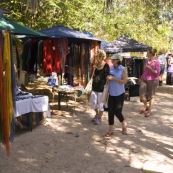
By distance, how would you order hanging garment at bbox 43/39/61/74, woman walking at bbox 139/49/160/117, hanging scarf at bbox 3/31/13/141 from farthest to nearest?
hanging garment at bbox 43/39/61/74 → woman walking at bbox 139/49/160/117 → hanging scarf at bbox 3/31/13/141

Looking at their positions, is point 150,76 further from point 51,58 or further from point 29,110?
point 29,110

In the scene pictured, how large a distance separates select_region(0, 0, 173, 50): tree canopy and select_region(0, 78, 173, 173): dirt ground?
263 cm

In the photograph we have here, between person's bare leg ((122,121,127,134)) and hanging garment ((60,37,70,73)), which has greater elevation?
hanging garment ((60,37,70,73))

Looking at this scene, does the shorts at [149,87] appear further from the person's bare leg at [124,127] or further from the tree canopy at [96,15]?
the tree canopy at [96,15]

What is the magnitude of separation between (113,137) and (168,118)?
2.28 metres

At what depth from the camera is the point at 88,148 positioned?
15.7 ft

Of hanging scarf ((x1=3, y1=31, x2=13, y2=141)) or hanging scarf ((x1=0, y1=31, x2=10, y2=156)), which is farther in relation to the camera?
hanging scarf ((x1=3, y1=31, x2=13, y2=141))

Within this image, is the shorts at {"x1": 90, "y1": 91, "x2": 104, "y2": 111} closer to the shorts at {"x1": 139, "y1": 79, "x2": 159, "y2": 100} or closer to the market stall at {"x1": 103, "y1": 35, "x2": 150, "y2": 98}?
the shorts at {"x1": 139, "y1": 79, "x2": 159, "y2": 100}

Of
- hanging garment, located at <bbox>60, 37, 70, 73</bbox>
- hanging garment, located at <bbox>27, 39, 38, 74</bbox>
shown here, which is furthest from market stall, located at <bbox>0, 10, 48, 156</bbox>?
hanging garment, located at <bbox>27, 39, 38, 74</bbox>

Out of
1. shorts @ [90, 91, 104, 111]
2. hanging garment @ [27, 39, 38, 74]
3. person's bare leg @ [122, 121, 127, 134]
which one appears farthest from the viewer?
hanging garment @ [27, 39, 38, 74]

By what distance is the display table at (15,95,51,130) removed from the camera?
5352 millimetres

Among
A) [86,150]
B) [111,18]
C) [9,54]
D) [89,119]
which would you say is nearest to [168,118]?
[89,119]

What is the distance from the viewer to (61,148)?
4.78 metres

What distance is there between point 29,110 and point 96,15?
29.5 ft
